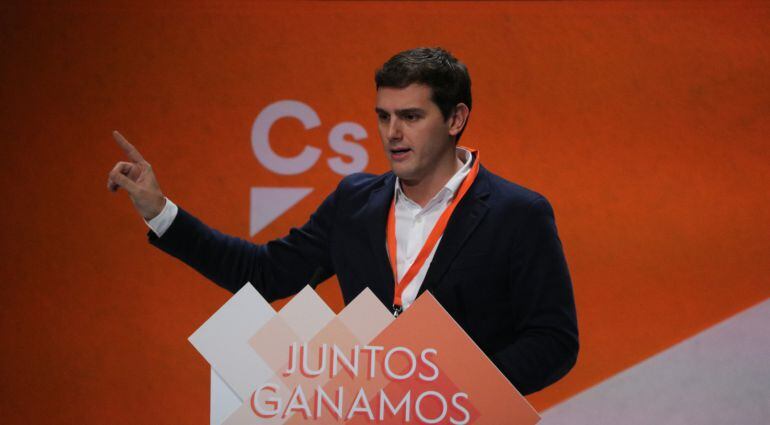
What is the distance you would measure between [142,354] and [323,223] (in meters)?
1.70

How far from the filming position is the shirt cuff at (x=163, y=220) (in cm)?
179

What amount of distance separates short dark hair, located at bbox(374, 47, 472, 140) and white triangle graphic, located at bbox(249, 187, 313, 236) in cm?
156

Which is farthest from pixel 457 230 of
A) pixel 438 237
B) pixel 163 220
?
pixel 163 220

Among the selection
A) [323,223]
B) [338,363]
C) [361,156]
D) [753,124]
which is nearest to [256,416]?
[338,363]

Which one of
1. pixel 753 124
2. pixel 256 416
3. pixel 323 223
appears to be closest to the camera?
pixel 256 416

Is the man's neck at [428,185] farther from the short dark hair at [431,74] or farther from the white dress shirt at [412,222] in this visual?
the short dark hair at [431,74]

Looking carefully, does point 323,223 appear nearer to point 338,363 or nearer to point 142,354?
point 338,363

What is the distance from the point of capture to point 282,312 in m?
1.33

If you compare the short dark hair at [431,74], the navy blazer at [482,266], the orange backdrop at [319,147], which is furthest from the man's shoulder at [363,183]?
the orange backdrop at [319,147]

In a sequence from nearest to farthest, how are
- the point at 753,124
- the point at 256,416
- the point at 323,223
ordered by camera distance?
1. the point at 256,416
2. the point at 323,223
3. the point at 753,124

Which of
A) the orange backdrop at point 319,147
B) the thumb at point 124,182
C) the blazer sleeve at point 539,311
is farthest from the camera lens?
the orange backdrop at point 319,147

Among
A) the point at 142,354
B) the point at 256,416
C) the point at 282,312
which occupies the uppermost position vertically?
the point at 282,312

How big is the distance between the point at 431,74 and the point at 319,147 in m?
1.59

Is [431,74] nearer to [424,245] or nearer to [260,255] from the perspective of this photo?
[424,245]
